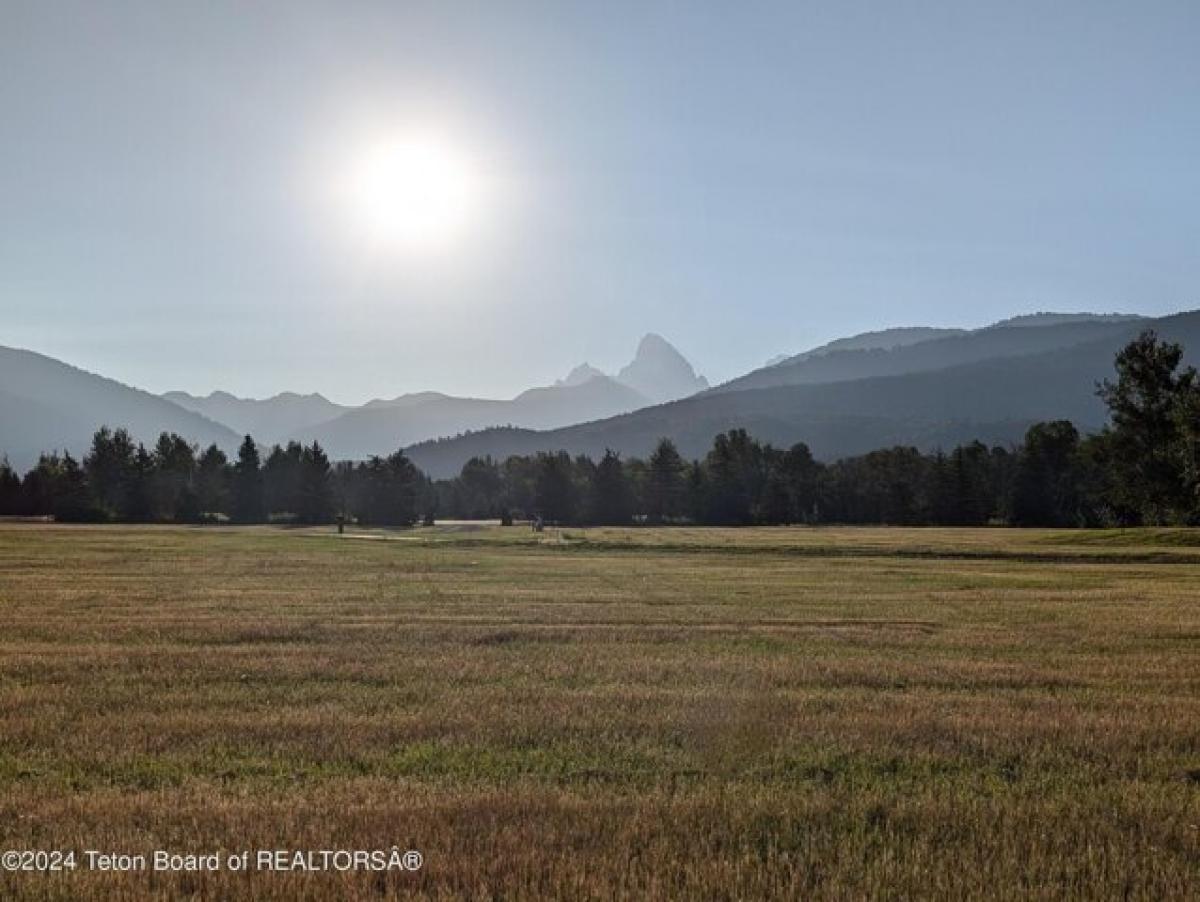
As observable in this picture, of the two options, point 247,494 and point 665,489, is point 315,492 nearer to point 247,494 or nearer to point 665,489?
point 247,494

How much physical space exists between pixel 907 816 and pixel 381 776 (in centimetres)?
556

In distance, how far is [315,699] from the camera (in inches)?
568

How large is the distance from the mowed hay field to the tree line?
98.9 metres

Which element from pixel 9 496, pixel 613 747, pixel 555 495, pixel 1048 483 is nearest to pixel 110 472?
pixel 9 496

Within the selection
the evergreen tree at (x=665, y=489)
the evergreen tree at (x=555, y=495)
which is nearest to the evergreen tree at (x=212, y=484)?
the evergreen tree at (x=555, y=495)

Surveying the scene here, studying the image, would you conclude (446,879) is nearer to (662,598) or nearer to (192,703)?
(192,703)

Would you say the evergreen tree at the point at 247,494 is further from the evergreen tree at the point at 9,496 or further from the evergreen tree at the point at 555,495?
the evergreen tree at the point at 555,495

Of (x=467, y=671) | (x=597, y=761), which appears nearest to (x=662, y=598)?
(x=467, y=671)

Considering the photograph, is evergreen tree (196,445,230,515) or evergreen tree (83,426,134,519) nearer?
evergreen tree (83,426,134,519)

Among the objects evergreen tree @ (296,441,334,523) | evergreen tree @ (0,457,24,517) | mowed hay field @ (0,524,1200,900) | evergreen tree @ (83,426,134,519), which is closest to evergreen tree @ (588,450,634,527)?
evergreen tree @ (296,441,334,523)

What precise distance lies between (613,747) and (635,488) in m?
144

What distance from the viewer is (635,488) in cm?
15500

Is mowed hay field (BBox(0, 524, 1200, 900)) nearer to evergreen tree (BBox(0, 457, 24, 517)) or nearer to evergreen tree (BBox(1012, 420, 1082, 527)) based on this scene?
evergreen tree (BBox(1012, 420, 1082, 527))

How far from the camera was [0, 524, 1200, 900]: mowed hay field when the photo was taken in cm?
792
